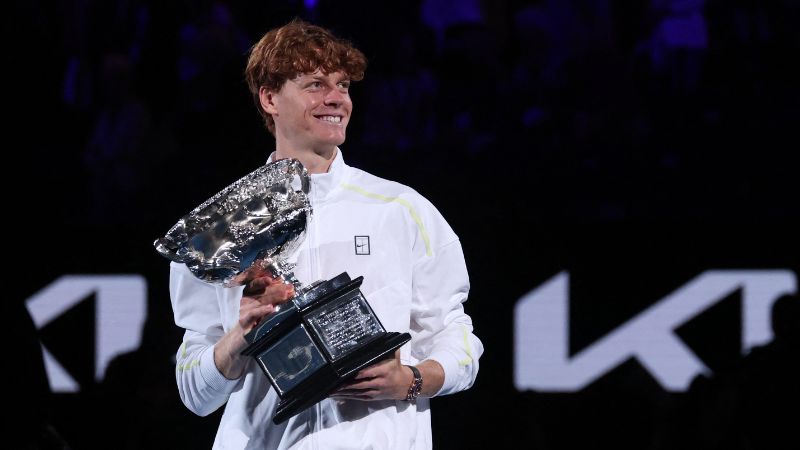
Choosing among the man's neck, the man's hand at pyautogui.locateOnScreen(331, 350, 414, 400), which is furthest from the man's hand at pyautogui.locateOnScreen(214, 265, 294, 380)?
the man's neck

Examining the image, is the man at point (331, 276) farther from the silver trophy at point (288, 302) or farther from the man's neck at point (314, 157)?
the silver trophy at point (288, 302)

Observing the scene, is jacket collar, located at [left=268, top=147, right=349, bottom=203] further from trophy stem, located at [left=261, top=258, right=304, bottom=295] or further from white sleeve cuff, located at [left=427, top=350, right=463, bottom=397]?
white sleeve cuff, located at [left=427, top=350, right=463, bottom=397]

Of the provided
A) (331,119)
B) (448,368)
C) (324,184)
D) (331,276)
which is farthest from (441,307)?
(331,119)

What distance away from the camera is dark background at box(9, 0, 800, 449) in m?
4.41

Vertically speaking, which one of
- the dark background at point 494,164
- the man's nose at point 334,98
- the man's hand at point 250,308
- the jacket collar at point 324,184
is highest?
the man's nose at point 334,98

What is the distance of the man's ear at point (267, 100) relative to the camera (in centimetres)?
255

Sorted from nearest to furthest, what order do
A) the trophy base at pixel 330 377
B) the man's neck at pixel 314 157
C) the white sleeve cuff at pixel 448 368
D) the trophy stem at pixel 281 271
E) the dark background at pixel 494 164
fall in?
1. the trophy base at pixel 330 377
2. the trophy stem at pixel 281 271
3. the white sleeve cuff at pixel 448 368
4. the man's neck at pixel 314 157
5. the dark background at pixel 494 164

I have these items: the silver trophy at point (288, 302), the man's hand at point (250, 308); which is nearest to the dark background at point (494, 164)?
the man's hand at point (250, 308)

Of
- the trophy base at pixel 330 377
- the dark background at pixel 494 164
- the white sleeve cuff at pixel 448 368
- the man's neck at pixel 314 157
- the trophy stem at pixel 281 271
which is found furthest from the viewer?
the dark background at pixel 494 164

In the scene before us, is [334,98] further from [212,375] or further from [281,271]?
[212,375]

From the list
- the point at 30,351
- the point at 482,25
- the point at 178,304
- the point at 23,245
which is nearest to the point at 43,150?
the point at 23,245

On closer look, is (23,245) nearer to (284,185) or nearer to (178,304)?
(178,304)

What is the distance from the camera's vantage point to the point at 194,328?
253 centimetres

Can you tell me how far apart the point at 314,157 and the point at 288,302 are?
443 mm
